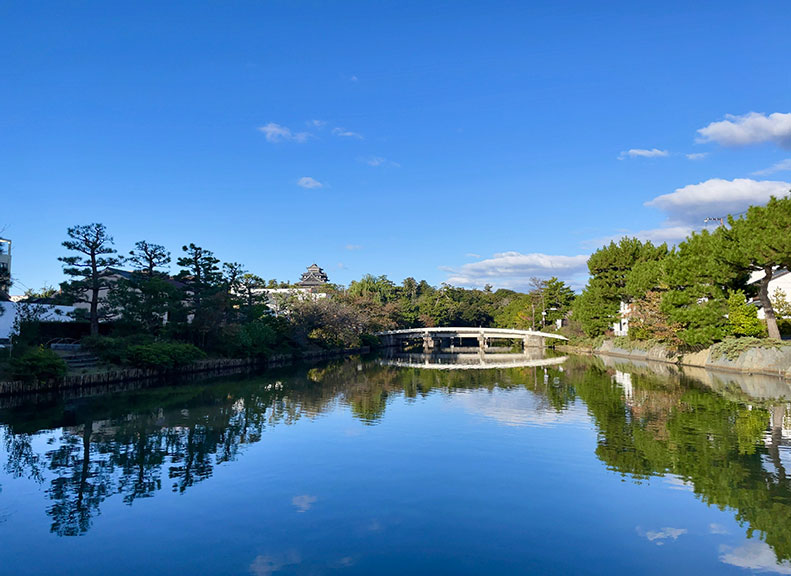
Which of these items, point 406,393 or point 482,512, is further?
point 406,393

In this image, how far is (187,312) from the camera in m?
31.4

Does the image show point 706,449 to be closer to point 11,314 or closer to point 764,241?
point 764,241

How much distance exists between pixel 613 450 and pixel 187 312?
2551cm

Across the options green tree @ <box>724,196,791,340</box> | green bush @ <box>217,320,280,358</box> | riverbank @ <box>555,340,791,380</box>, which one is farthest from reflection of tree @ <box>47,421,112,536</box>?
riverbank @ <box>555,340,791,380</box>

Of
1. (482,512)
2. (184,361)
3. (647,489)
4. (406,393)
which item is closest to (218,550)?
(482,512)

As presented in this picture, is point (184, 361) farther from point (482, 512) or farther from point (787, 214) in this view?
point (787, 214)

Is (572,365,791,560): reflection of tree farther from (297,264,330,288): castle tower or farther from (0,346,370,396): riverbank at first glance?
(297,264,330,288): castle tower

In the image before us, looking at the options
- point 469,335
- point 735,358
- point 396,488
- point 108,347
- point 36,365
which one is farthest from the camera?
point 469,335

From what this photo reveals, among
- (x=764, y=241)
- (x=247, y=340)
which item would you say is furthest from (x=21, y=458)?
(x=764, y=241)

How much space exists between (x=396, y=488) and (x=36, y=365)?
55.3 ft

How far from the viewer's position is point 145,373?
2717cm

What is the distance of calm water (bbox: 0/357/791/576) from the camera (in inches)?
280

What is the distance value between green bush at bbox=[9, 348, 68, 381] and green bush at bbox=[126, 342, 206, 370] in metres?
4.64

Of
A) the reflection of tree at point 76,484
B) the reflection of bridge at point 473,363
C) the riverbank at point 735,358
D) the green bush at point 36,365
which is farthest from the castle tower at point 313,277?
the reflection of tree at point 76,484
